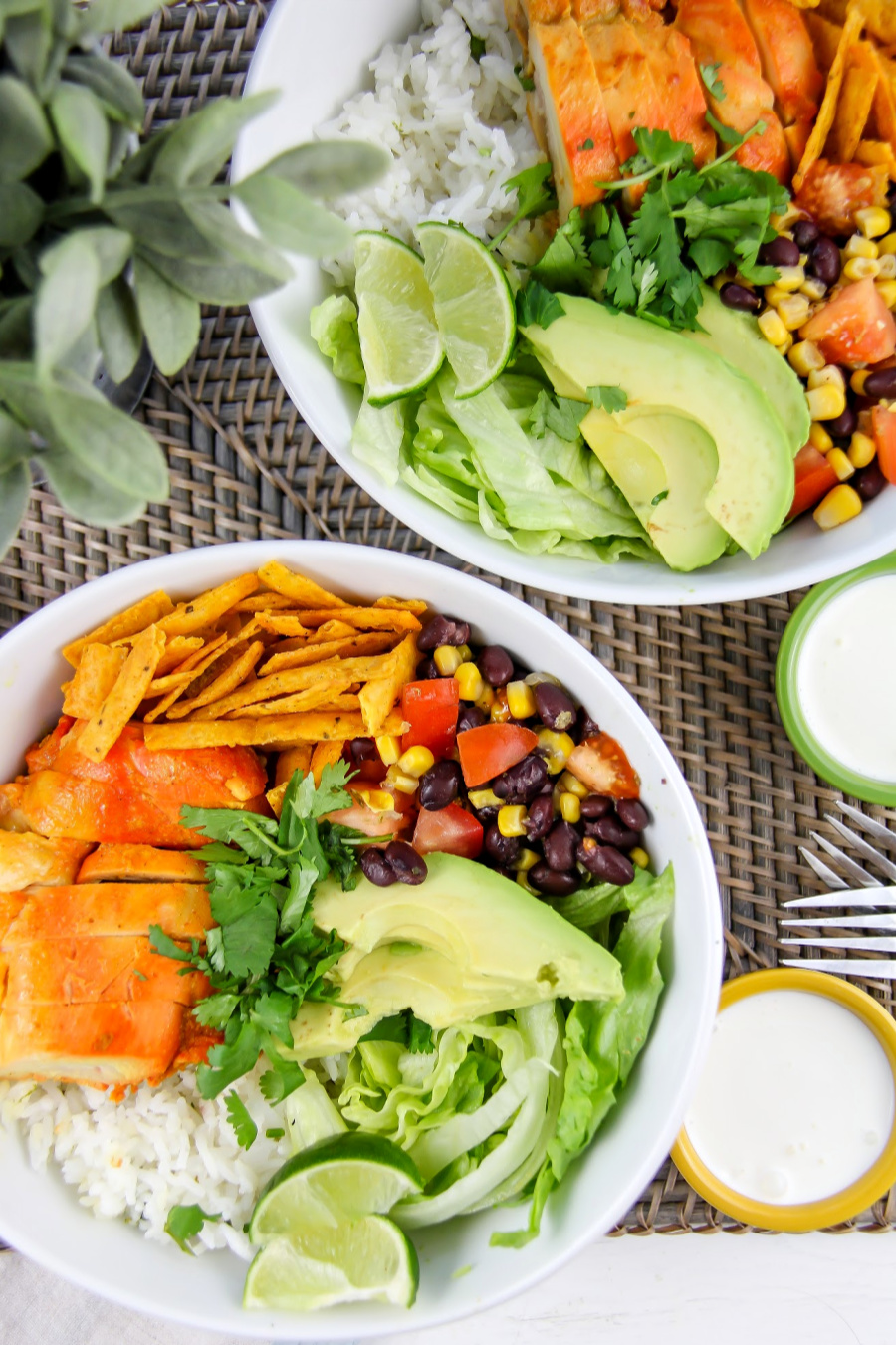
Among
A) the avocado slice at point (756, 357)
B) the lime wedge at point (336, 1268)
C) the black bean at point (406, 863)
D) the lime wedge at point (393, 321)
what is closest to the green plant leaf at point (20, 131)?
the lime wedge at point (393, 321)

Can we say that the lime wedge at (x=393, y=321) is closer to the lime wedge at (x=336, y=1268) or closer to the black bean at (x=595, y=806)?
the black bean at (x=595, y=806)

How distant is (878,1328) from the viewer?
2441mm

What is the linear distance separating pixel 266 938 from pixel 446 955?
317mm

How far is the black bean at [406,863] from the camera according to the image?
1805mm

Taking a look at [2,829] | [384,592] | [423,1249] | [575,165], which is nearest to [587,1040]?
[423,1249]

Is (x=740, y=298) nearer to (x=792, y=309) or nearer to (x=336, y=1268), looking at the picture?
(x=792, y=309)

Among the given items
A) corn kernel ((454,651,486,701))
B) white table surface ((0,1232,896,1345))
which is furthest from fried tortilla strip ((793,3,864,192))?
white table surface ((0,1232,896,1345))

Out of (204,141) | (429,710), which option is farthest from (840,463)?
(204,141)

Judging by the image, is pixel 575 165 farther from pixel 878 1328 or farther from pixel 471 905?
pixel 878 1328

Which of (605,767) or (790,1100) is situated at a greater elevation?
(605,767)

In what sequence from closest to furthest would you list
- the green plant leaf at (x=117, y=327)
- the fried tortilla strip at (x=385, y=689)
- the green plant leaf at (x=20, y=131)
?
the green plant leaf at (x=20, y=131)
the green plant leaf at (x=117, y=327)
the fried tortilla strip at (x=385, y=689)

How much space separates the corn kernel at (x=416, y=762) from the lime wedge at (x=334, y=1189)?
2.17ft

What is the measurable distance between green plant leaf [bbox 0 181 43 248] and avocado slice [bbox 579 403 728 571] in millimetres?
918

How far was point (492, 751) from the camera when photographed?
1923 millimetres
